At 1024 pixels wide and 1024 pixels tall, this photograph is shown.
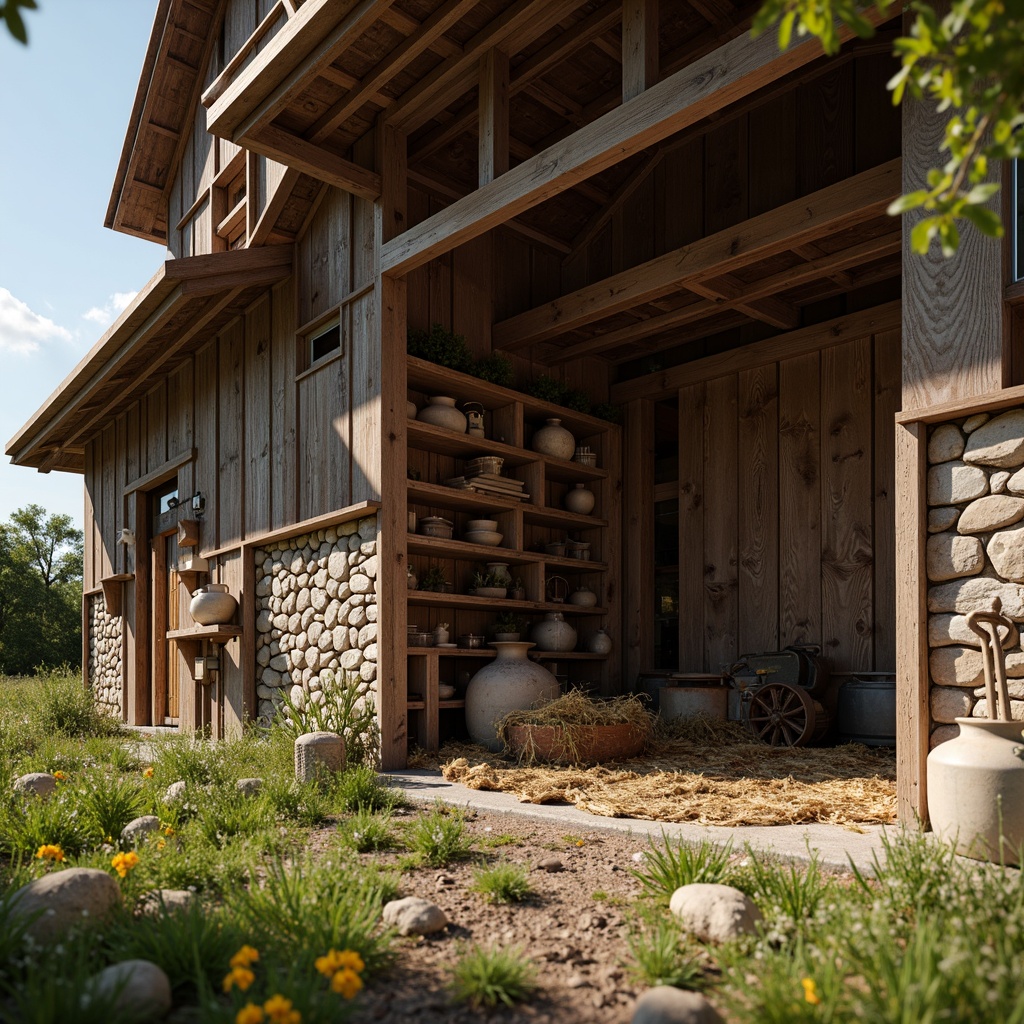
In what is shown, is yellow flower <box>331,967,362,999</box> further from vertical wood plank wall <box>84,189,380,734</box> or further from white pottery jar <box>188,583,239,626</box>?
white pottery jar <box>188,583,239,626</box>

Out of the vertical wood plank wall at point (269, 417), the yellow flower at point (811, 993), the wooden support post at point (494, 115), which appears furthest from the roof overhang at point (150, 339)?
the yellow flower at point (811, 993)

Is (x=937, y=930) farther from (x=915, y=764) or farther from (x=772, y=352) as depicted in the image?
(x=772, y=352)

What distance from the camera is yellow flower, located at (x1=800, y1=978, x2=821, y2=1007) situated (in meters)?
1.90

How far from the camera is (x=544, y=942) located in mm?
2693

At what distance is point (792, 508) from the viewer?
7.84m

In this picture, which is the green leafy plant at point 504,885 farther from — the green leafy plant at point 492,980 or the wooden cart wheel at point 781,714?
the wooden cart wheel at point 781,714

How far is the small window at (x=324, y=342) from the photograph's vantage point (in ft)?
24.2

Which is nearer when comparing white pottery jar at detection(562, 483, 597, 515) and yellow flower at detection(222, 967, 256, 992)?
yellow flower at detection(222, 967, 256, 992)

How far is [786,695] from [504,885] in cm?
429

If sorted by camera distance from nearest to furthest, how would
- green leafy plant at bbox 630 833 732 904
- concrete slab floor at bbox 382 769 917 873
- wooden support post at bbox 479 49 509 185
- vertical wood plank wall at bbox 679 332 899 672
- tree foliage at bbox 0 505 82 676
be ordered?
1. green leafy plant at bbox 630 833 732 904
2. concrete slab floor at bbox 382 769 917 873
3. wooden support post at bbox 479 49 509 185
4. vertical wood plank wall at bbox 679 332 899 672
5. tree foliage at bbox 0 505 82 676

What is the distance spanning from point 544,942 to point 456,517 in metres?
5.19

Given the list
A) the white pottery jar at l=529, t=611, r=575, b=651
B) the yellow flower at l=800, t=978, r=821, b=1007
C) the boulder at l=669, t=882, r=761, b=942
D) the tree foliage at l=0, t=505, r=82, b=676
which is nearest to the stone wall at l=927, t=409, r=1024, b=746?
the boulder at l=669, t=882, r=761, b=942

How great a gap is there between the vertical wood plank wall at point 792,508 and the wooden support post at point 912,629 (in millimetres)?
3224

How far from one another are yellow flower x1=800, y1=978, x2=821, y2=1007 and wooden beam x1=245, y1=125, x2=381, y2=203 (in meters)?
6.05
